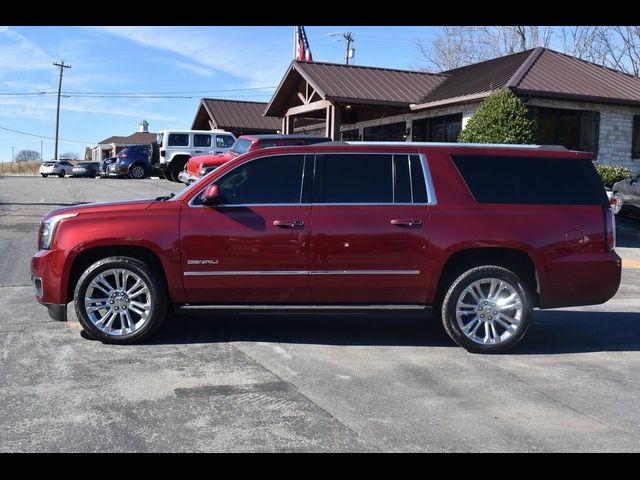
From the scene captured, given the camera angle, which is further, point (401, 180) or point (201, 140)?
point (201, 140)

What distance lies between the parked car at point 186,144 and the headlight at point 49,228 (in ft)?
59.8

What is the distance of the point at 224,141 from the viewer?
2472cm

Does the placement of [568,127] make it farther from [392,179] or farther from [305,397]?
[305,397]

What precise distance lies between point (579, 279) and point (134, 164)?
2535 centimetres

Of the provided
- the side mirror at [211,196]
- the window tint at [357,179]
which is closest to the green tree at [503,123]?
the window tint at [357,179]

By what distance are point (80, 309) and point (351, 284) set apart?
2.54m

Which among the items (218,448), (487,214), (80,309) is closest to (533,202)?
(487,214)

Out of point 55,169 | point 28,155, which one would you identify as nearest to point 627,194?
point 55,169

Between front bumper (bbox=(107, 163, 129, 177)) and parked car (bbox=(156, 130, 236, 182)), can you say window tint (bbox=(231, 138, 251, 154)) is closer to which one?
parked car (bbox=(156, 130, 236, 182))

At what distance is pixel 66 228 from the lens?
6117mm

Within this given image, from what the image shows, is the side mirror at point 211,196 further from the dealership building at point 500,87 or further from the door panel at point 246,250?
the dealership building at point 500,87

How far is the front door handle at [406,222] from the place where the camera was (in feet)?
19.9
